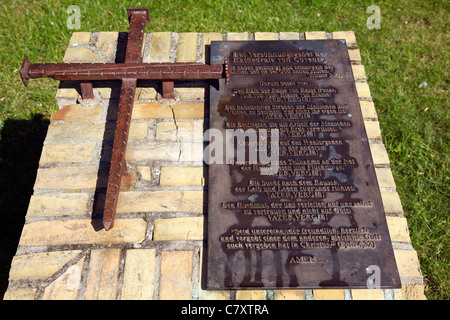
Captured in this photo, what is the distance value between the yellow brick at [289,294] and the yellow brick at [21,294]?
3.91ft

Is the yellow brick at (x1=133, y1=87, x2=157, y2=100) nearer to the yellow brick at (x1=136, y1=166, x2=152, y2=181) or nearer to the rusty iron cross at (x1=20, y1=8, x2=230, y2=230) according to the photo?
the rusty iron cross at (x1=20, y1=8, x2=230, y2=230)

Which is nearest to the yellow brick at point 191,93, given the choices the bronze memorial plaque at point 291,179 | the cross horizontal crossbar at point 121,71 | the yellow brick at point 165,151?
the bronze memorial plaque at point 291,179

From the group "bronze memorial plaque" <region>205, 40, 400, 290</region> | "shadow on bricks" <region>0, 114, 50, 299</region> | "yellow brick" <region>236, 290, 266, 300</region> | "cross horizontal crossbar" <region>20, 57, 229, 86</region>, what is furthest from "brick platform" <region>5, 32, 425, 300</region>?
"shadow on bricks" <region>0, 114, 50, 299</region>

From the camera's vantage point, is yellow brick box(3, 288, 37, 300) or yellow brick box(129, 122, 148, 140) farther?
yellow brick box(129, 122, 148, 140)

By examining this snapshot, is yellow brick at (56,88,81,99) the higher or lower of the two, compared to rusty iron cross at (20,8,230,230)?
higher

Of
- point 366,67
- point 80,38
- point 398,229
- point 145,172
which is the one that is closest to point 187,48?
Answer: point 80,38

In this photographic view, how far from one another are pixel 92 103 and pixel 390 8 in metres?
3.84

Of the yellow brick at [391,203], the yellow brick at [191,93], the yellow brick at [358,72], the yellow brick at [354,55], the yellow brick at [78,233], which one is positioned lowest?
the yellow brick at [78,233]

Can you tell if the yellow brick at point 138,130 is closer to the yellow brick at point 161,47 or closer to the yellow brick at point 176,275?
the yellow brick at point 161,47

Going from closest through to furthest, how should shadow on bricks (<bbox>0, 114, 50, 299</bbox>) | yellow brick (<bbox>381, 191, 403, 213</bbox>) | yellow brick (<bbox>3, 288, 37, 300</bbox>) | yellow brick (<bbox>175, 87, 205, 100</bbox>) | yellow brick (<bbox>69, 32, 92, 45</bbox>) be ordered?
yellow brick (<bbox>3, 288, 37, 300</bbox>)
yellow brick (<bbox>381, 191, 403, 213</bbox>)
yellow brick (<bbox>175, 87, 205, 100</bbox>)
yellow brick (<bbox>69, 32, 92, 45</bbox>)
shadow on bricks (<bbox>0, 114, 50, 299</bbox>)

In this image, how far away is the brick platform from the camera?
180cm

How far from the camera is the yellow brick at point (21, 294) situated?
5.78ft

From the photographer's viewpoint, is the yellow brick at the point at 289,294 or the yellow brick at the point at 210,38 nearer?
the yellow brick at the point at 289,294

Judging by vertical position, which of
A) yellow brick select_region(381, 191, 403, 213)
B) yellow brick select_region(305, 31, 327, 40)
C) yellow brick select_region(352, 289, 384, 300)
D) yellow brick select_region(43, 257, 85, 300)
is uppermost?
yellow brick select_region(305, 31, 327, 40)
